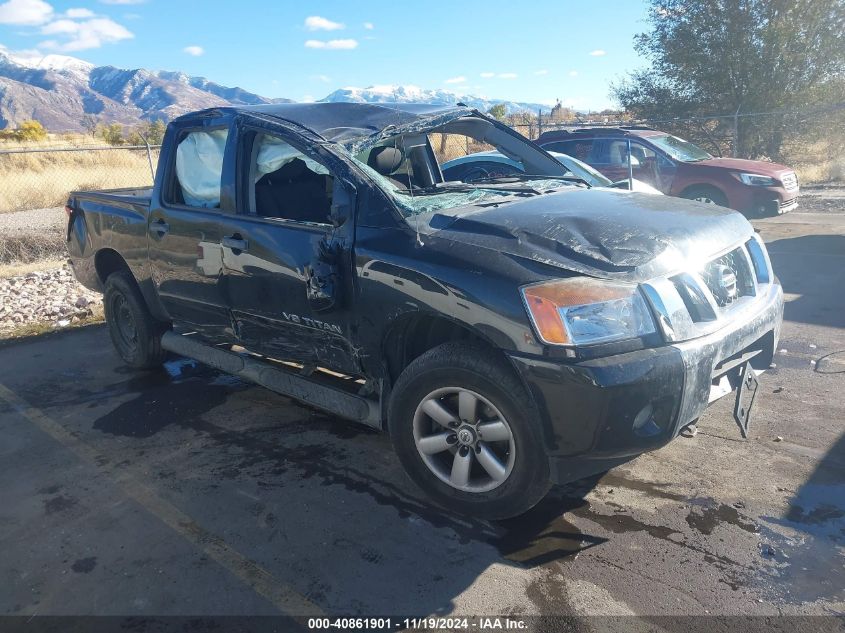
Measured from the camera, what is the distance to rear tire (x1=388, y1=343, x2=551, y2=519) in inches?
115

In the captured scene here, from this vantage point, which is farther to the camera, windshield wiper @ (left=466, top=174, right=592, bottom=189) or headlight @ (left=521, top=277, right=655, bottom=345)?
windshield wiper @ (left=466, top=174, right=592, bottom=189)

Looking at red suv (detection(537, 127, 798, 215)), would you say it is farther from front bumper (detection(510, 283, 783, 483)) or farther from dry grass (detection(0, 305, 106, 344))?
front bumper (detection(510, 283, 783, 483))

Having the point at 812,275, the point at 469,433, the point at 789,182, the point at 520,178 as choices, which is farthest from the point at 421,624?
the point at 789,182

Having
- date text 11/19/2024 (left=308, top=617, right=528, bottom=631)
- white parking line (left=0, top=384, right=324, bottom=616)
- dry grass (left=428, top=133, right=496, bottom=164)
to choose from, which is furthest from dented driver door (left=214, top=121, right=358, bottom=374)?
date text 11/19/2024 (left=308, top=617, right=528, bottom=631)

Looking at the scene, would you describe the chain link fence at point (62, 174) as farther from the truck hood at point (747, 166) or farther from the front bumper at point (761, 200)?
the front bumper at point (761, 200)

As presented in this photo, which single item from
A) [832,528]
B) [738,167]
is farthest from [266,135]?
[738,167]

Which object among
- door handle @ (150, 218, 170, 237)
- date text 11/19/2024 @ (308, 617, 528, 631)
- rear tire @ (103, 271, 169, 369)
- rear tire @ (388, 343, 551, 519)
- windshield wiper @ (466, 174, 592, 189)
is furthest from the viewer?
rear tire @ (103, 271, 169, 369)

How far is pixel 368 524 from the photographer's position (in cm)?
324

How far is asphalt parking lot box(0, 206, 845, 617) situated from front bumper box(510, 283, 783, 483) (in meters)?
0.46

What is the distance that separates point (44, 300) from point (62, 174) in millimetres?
13062

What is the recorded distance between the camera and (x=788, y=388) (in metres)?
4.64

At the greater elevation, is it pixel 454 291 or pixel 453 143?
pixel 453 143

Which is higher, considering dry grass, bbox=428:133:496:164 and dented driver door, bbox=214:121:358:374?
dry grass, bbox=428:133:496:164

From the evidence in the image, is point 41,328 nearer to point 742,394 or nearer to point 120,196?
point 120,196
